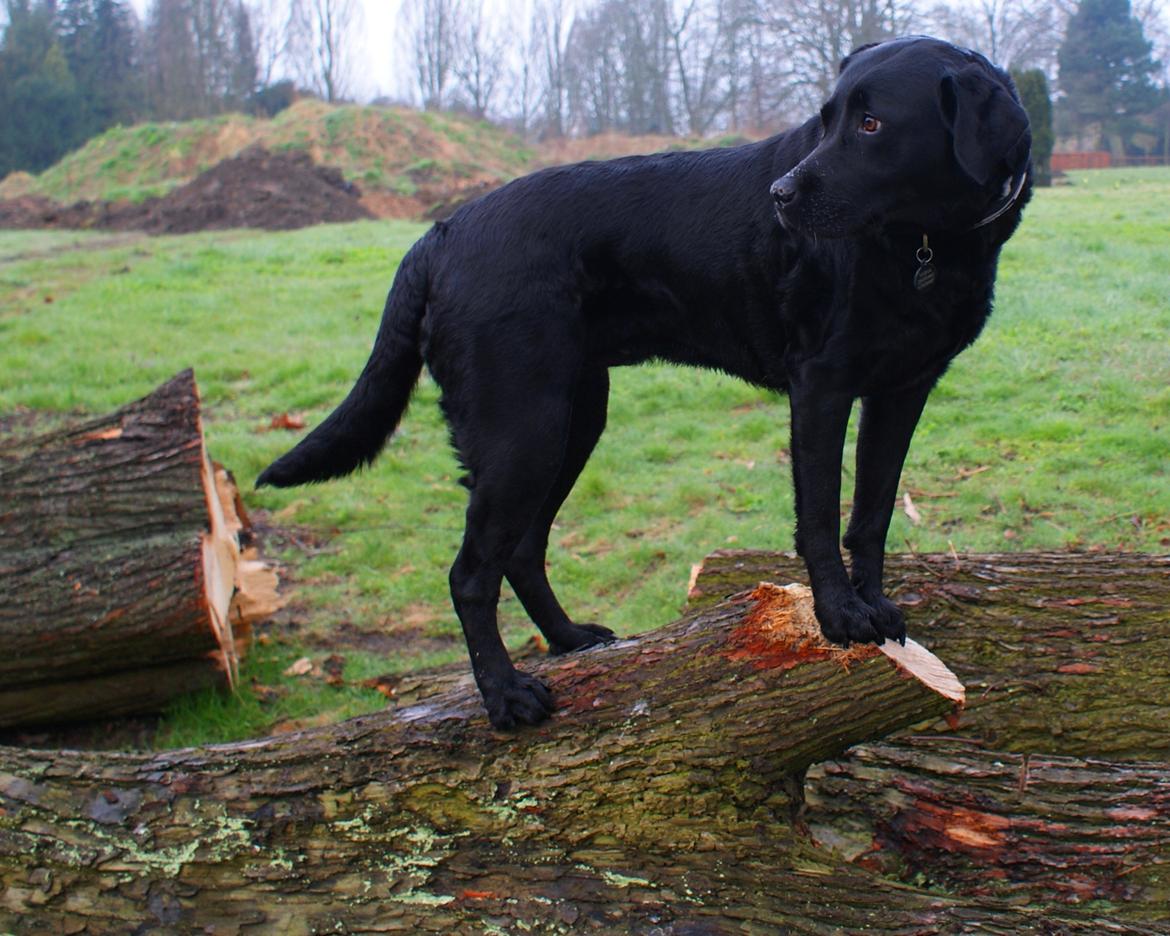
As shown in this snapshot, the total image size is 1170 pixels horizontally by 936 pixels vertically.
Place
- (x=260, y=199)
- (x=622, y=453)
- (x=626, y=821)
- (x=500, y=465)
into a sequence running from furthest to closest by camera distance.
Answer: (x=260, y=199)
(x=622, y=453)
(x=500, y=465)
(x=626, y=821)

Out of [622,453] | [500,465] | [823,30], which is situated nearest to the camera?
[500,465]

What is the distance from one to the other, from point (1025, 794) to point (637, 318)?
5.63ft

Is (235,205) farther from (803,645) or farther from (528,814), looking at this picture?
(803,645)

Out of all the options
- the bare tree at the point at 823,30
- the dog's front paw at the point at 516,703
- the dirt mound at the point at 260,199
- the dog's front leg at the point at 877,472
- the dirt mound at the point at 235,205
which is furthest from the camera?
the bare tree at the point at 823,30

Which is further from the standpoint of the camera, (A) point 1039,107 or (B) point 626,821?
(A) point 1039,107

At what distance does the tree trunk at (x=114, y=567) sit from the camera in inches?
174

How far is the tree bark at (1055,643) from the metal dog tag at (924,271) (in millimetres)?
1162

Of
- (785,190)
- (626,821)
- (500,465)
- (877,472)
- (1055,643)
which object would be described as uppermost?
(785,190)

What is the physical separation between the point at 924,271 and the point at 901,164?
278 mm

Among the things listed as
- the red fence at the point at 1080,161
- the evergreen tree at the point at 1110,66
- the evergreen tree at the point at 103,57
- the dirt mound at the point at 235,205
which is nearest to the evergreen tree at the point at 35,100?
the evergreen tree at the point at 103,57

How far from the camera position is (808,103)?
108 feet

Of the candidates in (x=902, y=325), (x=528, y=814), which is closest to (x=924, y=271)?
(x=902, y=325)

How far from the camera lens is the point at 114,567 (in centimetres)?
454

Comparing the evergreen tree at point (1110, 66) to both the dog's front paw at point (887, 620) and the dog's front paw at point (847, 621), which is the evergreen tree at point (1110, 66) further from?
the dog's front paw at point (847, 621)
